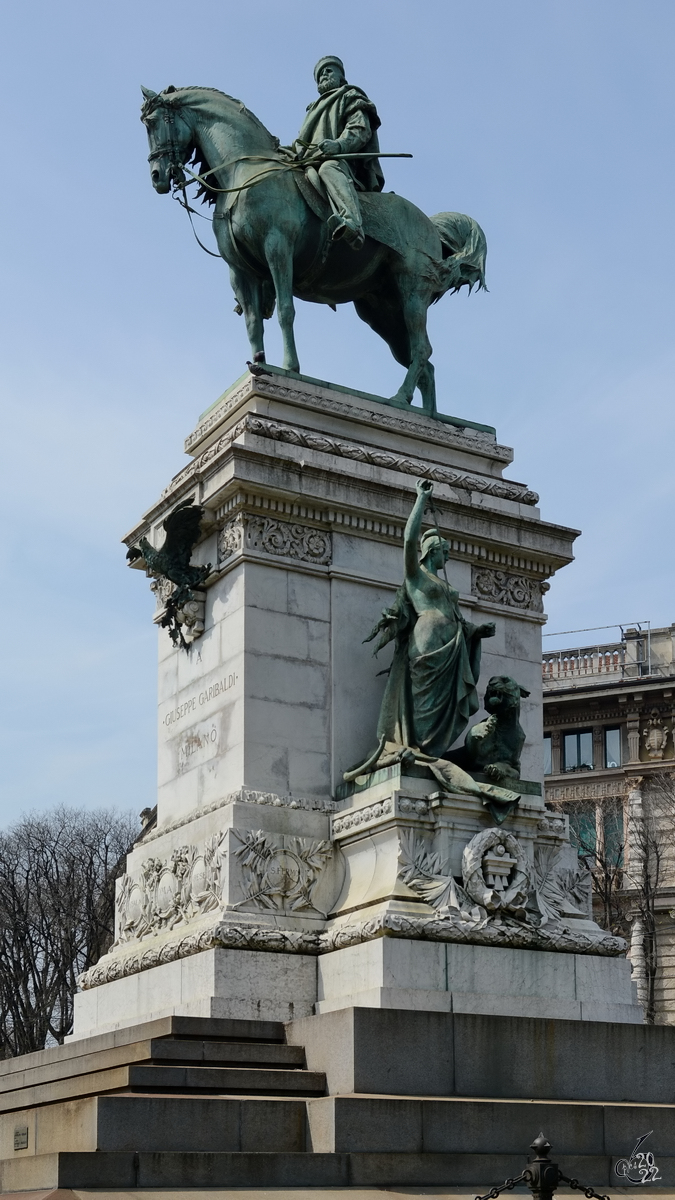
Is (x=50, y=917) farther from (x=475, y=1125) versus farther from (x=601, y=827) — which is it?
(x=475, y=1125)

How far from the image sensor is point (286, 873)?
59.5 ft

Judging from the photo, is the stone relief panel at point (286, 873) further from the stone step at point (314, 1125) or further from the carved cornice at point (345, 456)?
the carved cornice at point (345, 456)

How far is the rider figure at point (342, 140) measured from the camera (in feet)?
68.8

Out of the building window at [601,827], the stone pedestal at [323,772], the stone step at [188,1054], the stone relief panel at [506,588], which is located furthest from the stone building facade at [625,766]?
the stone step at [188,1054]

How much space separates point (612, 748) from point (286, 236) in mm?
41563

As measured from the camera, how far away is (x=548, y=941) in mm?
17688

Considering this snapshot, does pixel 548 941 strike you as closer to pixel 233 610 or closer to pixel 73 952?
pixel 233 610

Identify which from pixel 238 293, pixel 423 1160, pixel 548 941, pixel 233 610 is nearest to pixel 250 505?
pixel 233 610

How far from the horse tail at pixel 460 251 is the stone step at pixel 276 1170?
12330mm

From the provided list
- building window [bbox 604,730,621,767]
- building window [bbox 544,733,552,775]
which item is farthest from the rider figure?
building window [bbox 544,733,552,775]

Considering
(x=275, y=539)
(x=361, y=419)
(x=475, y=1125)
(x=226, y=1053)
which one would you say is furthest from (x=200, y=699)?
(x=475, y=1125)

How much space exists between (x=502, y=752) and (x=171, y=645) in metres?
4.68

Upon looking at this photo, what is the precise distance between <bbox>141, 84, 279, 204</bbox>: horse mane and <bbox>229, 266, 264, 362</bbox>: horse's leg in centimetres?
109

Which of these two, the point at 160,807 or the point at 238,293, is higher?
the point at 238,293
